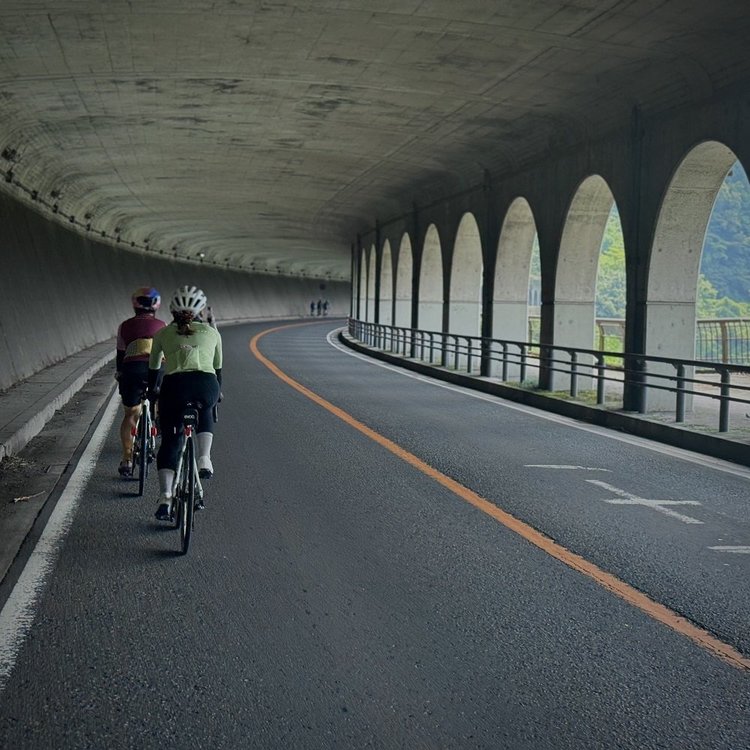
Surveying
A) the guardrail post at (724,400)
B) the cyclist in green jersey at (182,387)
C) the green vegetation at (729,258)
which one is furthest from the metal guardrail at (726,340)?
the green vegetation at (729,258)

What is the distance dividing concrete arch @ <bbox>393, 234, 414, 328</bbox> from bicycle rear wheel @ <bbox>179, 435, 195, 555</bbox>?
2929 centimetres

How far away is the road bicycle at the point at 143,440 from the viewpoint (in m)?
8.97

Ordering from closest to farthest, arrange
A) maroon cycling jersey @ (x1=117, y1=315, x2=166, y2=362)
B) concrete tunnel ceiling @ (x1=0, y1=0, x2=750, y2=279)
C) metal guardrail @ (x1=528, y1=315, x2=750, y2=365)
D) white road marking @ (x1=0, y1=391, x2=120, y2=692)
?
1. white road marking @ (x1=0, y1=391, x2=120, y2=692)
2. maroon cycling jersey @ (x1=117, y1=315, x2=166, y2=362)
3. concrete tunnel ceiling @ (x1=0, y1=0, x2=750, y2=279)
4. metal guardrail @ (x1=528, y1=315, x2=750, y2=365)

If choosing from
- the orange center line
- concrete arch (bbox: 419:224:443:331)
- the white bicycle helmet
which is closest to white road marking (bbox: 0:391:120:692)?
the white bicycle helmet

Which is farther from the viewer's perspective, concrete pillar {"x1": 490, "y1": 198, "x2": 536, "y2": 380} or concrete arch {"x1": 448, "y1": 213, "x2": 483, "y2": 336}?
concrete arch {"x1": 448, "y1": 213, "x2": 483, "y2": 336}

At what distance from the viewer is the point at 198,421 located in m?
7.23

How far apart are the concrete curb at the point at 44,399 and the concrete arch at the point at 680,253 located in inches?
348

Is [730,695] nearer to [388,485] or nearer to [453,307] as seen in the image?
[388,485]

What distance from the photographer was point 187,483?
6.83m

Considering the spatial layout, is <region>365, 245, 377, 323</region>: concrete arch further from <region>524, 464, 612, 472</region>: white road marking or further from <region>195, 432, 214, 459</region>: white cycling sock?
<region>195, 432, 214, 459</region>: white cycling sock

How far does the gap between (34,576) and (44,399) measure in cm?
889

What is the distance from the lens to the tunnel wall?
1919 cm

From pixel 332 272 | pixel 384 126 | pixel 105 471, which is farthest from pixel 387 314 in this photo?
pixel 332 272

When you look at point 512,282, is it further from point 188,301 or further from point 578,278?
point 188,301
